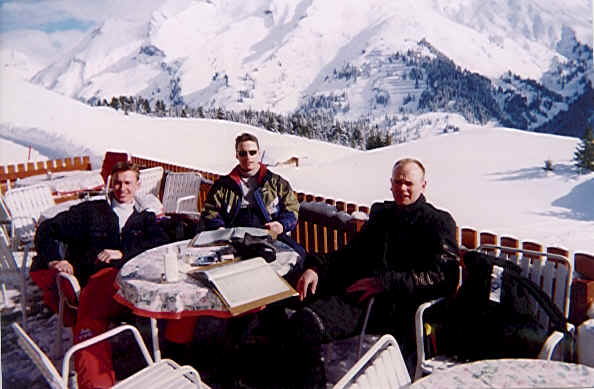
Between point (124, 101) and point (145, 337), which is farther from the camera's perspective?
point (124, 101)

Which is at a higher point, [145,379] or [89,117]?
[89,117]

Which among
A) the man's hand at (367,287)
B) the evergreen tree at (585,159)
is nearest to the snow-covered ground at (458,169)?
the evergreen tree at (585,159)

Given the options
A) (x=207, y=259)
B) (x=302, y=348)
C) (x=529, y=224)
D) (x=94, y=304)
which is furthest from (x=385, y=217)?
(x=529, y=224)

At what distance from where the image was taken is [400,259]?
2.73 metres

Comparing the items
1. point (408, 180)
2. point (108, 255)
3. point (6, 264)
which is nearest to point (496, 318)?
point (408, 180)

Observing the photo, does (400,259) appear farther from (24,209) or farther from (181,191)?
(24,209)

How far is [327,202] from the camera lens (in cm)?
518

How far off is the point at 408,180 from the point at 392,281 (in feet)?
2.10

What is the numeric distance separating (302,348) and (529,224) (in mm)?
11070

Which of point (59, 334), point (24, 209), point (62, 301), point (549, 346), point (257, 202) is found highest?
point (257, 202)

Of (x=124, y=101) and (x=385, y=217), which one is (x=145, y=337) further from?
(x=124, y=101)

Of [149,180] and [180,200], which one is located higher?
[149,180]

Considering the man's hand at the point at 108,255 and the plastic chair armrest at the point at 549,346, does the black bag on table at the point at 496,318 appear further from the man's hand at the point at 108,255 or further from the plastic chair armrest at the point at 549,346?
the man's hand at the point at 108,255

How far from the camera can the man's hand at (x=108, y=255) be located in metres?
3.10
